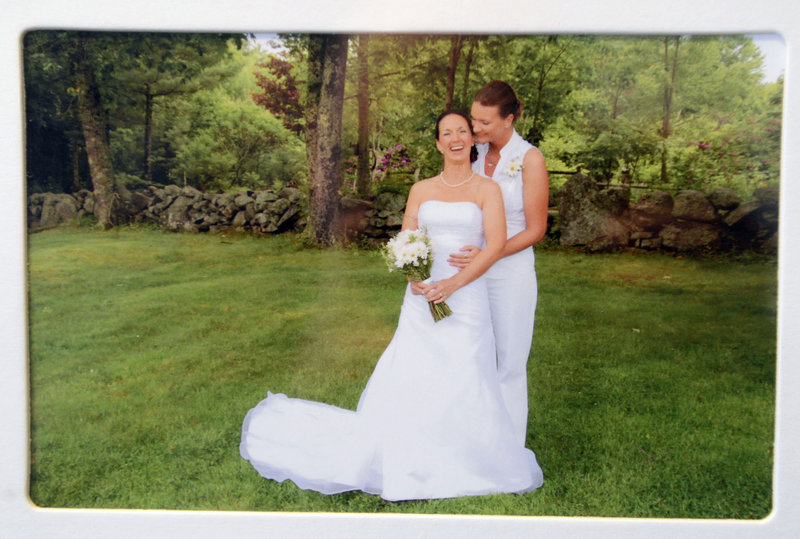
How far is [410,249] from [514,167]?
84 cm

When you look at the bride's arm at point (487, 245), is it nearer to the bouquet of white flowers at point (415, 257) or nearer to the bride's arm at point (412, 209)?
the bouquet of white flowers at point (415, 257)

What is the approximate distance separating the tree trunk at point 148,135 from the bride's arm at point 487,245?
6.84 ft

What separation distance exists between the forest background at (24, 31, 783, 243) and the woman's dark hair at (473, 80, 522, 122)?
0.07 meters

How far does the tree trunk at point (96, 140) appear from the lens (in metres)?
3.63

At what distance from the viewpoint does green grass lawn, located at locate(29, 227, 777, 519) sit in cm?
353

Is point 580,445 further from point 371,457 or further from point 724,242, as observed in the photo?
point 724,242

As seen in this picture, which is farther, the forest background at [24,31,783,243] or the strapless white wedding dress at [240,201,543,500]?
the forest background at [24,31,783,243]

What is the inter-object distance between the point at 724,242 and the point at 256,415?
131 inches

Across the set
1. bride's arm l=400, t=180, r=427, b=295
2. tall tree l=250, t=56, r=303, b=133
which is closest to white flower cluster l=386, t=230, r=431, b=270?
bride's arm l=400, t=180, r=427, b=295

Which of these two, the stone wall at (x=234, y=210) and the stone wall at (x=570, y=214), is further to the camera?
the stone wall at (x=234, y=210)

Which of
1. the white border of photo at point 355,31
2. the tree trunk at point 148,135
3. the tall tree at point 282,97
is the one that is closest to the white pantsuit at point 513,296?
the white border of photo at point 355,31

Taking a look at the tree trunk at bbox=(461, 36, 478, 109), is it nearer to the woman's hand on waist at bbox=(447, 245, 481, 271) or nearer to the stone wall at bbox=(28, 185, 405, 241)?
the stone wall at bbox=(28, 185, 405, 241)

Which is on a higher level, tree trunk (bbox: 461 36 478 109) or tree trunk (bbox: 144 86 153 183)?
tree trunk (bbox: 461 36 478 109)

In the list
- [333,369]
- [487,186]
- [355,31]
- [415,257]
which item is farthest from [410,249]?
[355,31]
